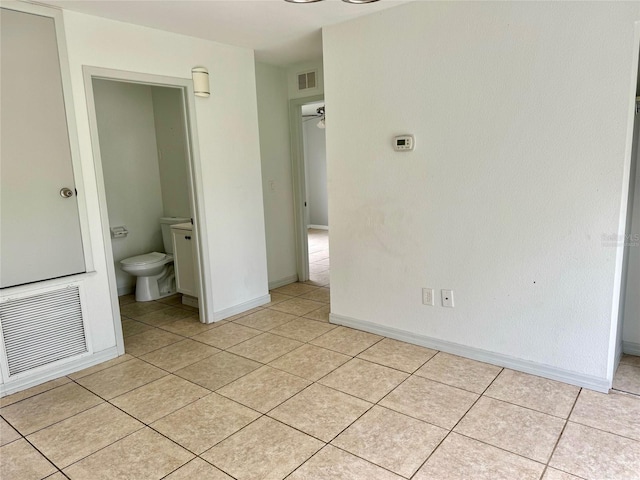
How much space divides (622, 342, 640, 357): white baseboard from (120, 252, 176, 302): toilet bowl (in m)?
3.93

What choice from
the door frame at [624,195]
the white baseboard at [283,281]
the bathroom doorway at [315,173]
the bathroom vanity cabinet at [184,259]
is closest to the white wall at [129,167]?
the bathroom vanity cabinet at [184,259]

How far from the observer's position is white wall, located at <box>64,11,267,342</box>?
2857 millimetres

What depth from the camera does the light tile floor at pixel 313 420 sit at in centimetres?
189

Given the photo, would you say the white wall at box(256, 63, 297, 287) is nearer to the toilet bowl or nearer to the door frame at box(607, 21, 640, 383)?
the toilet bowl

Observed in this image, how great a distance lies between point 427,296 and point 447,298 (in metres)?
0.15

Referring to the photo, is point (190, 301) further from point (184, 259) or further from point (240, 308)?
point (240, 308)

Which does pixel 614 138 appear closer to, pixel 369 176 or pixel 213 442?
pixel 369 176

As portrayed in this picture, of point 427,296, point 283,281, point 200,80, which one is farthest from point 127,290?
point 427,296

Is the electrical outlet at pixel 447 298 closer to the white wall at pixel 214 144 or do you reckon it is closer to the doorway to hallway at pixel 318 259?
the doorway to hallway at pixel 318 259

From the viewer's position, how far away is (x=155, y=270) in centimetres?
430

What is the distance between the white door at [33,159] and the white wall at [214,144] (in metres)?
0.14

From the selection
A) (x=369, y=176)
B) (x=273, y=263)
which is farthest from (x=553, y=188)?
(x=273, y=263)

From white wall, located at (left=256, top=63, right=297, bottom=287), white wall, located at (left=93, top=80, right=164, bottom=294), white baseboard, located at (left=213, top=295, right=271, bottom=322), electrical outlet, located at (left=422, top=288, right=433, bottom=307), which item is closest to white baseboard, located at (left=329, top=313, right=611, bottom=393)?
electrical outlet, located at (left=422, top=288, right=433, bottom=307)

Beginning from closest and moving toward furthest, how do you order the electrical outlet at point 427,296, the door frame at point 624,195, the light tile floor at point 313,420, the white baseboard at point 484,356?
the light tile floor at point 313,420, the door frame at point 624,195, the white baseboard at point 484,356, the electrical outlet at point 427,296
